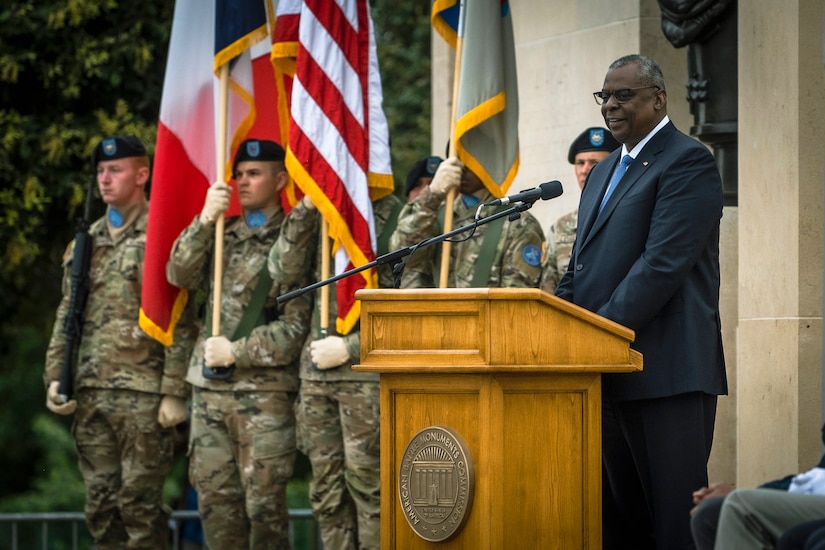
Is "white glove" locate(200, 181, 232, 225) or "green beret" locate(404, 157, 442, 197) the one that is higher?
"green beret" locate(404, 157, 442, 197)

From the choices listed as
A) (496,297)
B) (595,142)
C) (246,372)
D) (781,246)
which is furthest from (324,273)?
(496,297)

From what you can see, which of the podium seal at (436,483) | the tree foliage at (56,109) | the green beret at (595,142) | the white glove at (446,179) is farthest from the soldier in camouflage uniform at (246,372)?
the tree foliage at (56,109)

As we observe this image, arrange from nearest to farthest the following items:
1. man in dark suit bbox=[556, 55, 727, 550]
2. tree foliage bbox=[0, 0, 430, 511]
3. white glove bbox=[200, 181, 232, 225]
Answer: man in dark suit bbox=[556, 55, 727, 550] < white glove bbox=[200, 181, 232, 225] < tree foliage bbox=[0, 0, 430, 511]

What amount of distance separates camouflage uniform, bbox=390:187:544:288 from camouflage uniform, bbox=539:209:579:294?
107 millimetres

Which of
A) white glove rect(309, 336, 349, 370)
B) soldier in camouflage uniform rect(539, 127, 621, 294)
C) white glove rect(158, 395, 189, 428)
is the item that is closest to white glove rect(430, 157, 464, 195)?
soldier in camouflage uniform rect(539, 127, 621, 294)

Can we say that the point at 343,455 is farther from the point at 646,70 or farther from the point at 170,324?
the point at 646,70

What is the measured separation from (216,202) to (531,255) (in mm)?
1781

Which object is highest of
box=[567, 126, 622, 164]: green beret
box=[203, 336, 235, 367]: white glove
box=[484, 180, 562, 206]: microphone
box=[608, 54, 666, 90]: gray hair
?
box=[567, 126, 622, 164]: green beret

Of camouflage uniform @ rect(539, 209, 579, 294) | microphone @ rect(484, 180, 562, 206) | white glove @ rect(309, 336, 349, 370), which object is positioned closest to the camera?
microphone @ rect(484, 180, 562, 206)

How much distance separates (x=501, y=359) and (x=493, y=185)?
3.26 m

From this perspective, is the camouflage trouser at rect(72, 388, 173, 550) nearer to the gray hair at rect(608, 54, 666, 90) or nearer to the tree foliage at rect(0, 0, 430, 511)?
the tree foliage at rect(0, 0, 430, 511)

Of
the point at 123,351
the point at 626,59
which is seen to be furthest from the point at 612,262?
the point at 123,351

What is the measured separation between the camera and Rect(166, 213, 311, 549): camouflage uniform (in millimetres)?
7848

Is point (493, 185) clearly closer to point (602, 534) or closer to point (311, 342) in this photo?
point (311, 342)
